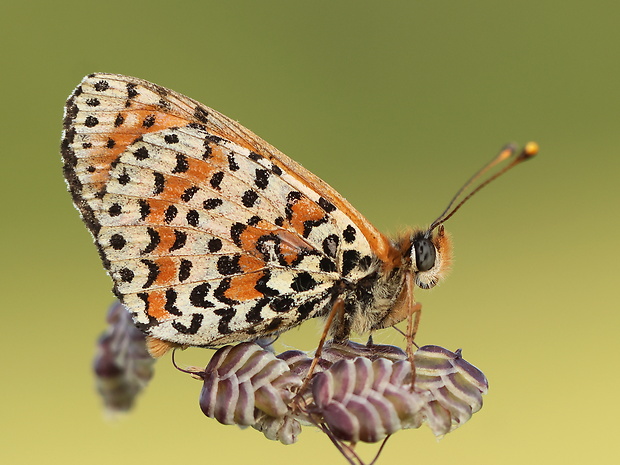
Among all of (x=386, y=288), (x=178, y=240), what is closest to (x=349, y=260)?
(x=386, y=288)

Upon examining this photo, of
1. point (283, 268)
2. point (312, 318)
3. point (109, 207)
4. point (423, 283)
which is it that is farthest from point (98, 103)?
point (423, 283)

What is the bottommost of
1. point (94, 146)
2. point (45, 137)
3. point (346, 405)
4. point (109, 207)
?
point (346, 405)

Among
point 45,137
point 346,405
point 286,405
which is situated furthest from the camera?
point 45,137

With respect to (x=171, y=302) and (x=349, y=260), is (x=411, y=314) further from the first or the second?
(x=171, y=302)

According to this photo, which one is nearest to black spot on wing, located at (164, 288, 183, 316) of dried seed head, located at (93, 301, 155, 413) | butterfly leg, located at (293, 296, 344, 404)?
dried seed head, located at (93, 301, 155, 413)

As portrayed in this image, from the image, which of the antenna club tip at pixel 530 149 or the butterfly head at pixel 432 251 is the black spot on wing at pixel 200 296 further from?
the antenna club tip at pixel 530 149

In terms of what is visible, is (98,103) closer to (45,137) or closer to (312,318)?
(312,318)

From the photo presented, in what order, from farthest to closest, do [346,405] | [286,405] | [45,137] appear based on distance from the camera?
[45,137] → [286,405] → [346,405]
